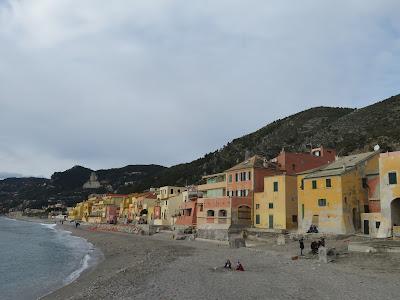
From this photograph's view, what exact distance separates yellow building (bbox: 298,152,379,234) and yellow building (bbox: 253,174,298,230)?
15.3 feet

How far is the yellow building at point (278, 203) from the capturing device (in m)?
51.4

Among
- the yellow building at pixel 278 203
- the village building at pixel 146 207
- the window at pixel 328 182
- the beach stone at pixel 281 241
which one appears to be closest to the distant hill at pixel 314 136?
the yellow building at pixel 278 203

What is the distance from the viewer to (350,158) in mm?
48062

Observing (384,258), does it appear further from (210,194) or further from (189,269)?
(210,194)

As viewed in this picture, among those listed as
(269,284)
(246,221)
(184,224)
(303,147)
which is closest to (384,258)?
(269,284)

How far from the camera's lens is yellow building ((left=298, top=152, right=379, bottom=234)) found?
42.2 m

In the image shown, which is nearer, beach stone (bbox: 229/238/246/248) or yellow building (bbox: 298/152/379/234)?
yellow building (bbox: 298/152/379/234)

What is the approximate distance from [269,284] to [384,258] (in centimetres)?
956

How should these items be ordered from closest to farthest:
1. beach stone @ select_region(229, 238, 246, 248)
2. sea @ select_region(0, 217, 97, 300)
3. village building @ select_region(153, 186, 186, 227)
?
1. sea @ select_region(0, 217, 97, 300)
2. beach stone @ select_region(229, 238, 246, 248)
3. village building @ select_region(153, 186, 186, 227)

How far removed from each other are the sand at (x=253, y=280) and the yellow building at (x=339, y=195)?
26.5 ft

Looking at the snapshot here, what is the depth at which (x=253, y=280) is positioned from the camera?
24.4m

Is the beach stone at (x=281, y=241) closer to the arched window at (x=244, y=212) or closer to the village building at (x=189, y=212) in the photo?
the arched window at (x=244, y=212)

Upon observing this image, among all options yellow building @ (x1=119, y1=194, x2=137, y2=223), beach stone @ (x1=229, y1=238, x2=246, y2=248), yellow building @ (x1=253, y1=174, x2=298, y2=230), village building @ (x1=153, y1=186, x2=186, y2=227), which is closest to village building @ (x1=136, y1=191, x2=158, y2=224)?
village building @ (x1=153, y1=186, x2=186, y2=227)

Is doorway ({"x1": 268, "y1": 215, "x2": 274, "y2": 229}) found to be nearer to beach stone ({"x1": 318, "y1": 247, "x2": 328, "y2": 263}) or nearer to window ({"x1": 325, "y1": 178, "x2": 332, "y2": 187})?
window ({"x1": 325, "y1": 178, "x2": 332, "y2": 187})
